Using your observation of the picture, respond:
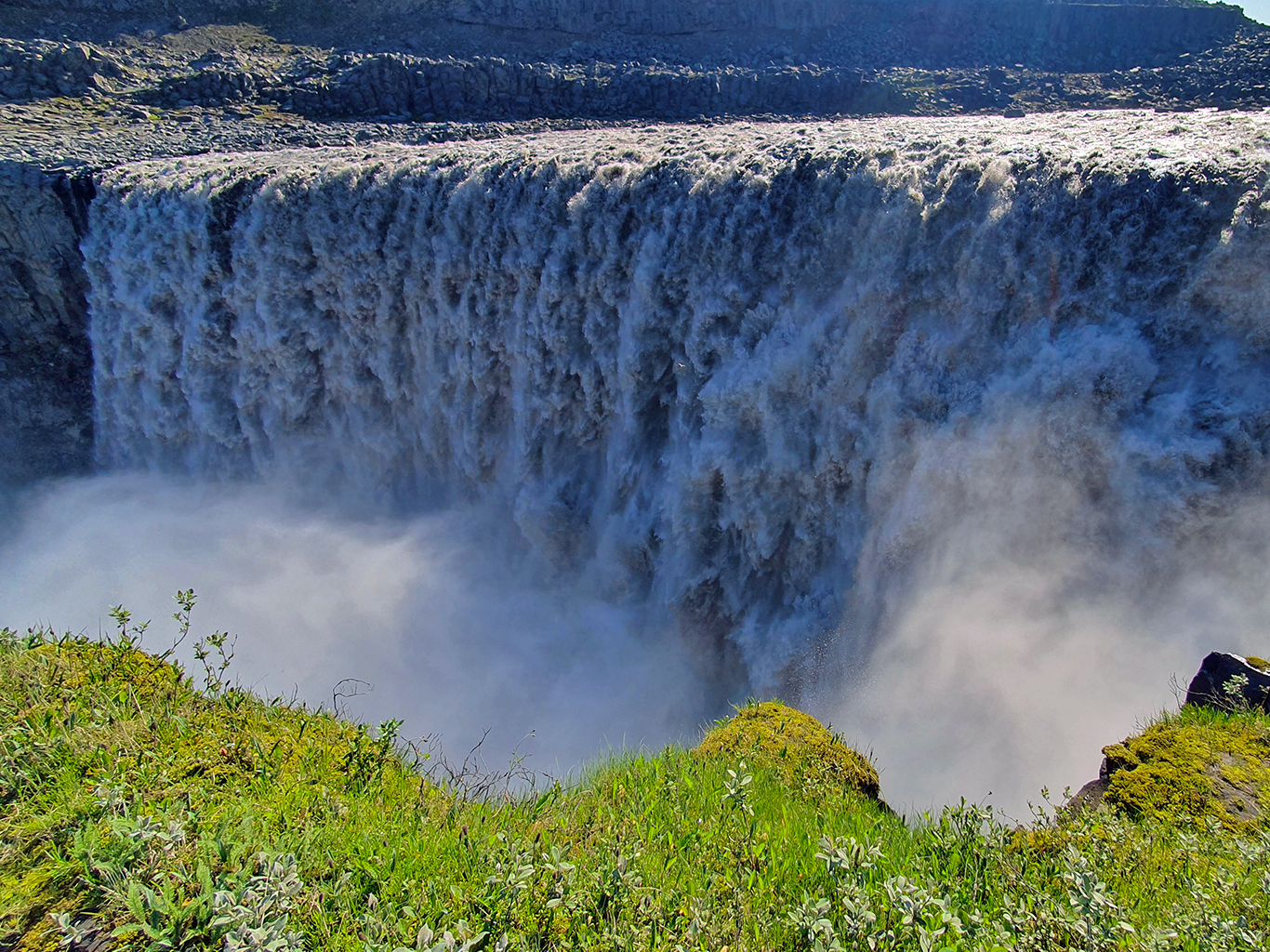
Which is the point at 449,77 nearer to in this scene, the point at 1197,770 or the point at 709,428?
the point at 709,428

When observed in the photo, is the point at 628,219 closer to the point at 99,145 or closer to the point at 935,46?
the point at 99,145

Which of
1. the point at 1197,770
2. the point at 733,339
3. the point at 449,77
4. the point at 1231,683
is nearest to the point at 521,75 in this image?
the point at 449,77

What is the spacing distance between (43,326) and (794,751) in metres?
19.2

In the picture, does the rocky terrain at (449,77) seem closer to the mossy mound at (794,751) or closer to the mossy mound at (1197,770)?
the mossy mound at (1197,770)

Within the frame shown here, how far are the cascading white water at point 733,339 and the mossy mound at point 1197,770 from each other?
284 centimetres

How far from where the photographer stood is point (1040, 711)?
681cm

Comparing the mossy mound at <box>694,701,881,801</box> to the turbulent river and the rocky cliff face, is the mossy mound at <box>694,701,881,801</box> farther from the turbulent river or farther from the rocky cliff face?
the rocky cliff face

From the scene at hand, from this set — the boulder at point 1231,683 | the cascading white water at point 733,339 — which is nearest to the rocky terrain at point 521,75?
the cascading white water at point 733,339

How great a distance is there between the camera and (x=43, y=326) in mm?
16359

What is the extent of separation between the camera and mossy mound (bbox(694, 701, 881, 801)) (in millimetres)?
4473

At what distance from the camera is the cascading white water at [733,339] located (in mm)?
6859

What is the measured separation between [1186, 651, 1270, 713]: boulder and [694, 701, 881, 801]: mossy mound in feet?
7.33

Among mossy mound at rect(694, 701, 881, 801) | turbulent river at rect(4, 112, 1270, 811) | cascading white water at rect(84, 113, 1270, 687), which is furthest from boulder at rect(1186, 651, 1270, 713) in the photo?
mossy mound at rect(694, 701, 881, 801)

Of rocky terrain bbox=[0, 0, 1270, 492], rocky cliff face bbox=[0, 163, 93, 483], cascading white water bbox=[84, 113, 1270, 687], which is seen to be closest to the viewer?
cascading white water bbox=[84, 113, 1270, 687]
